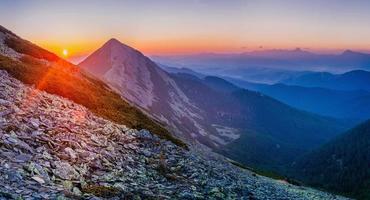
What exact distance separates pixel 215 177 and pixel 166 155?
4578 millimetres

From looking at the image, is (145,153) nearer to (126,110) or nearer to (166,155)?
(166,155)

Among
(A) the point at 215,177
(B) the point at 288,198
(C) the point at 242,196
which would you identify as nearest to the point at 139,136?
(A) the point at 215,177

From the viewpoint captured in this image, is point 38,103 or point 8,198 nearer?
point 8,198

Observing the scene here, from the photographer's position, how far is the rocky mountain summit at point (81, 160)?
2064 centimetres

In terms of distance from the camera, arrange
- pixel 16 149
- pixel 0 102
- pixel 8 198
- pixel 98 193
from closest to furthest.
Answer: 1. pixel 8 198
2. pixel 98 193
3. pixel 16 149
4. pixel 0 102

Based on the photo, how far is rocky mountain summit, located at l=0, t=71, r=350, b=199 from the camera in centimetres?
2064

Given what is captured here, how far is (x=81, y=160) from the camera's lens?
25.5 metres

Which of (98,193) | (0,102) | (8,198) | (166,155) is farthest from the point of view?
(166,155)

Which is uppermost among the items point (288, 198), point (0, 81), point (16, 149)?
point (0, 81)

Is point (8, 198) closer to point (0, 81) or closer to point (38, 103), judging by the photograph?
point (38, 103)

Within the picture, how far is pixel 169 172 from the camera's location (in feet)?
103

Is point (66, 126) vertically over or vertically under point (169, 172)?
over

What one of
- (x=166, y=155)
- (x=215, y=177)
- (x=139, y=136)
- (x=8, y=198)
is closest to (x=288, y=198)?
(x=215, y=177)

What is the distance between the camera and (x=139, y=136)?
3925 cm
